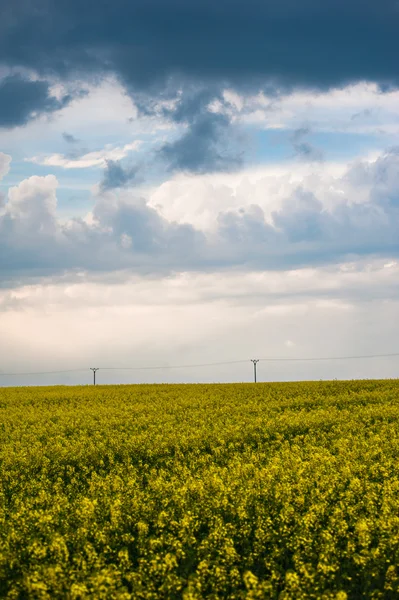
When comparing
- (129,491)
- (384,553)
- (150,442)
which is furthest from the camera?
(150,442)

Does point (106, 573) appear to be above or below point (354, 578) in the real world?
above

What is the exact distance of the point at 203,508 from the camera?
1733cm

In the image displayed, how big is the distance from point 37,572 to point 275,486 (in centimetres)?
842

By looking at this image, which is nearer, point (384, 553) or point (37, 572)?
point (37, 572)

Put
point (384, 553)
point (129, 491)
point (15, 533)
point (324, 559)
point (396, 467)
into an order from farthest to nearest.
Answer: point (396, 467) < point (129, 491) < point (15, 533) < point (384, 553) < point (324, 559)

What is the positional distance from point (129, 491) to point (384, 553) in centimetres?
872

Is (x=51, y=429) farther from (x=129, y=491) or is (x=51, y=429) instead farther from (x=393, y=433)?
(x=393, y=433)

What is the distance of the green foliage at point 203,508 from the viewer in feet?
42.4

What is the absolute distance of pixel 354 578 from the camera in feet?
45.4

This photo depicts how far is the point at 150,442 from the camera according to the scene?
28.7 meters

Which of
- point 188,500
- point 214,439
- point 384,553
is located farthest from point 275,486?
point 214,439

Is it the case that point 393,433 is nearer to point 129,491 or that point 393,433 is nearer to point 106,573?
point 129,491

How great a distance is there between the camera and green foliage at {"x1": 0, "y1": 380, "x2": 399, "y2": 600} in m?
12.9

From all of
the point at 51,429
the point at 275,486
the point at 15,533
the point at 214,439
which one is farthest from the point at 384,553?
the point at 51,429
